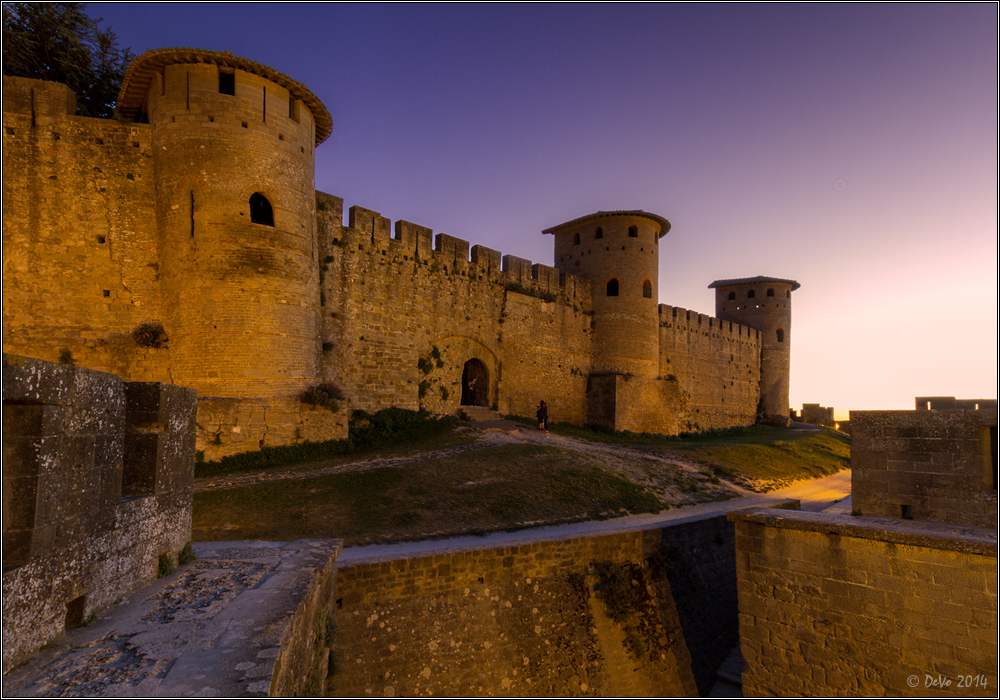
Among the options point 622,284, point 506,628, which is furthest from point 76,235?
point 622,284

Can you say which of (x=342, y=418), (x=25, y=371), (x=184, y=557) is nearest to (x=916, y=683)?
(x=184, y=557)

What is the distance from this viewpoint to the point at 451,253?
19844mm

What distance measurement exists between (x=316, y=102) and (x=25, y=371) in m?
13.7

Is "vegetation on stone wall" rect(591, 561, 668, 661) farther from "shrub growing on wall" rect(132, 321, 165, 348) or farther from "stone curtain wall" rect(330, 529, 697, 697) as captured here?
"shrub growing on wall" rect(132, 321, 165, 348)

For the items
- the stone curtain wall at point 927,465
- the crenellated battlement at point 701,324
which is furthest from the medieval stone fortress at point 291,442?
the crenellated battlement at point 701,324

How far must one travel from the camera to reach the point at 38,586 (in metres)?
3.59

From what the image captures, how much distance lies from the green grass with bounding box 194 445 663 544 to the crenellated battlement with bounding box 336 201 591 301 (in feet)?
25.3

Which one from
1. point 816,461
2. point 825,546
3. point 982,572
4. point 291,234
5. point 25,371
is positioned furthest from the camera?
point 816,461

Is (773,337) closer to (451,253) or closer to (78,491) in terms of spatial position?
(451,253)

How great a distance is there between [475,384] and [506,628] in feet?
43.3

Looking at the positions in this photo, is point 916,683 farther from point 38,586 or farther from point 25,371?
point 25,371

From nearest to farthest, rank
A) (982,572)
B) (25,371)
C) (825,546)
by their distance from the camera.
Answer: (25,371), (982,572), (825,546)

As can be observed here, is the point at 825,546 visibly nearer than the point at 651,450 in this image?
Yes

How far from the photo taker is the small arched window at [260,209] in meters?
14.2
